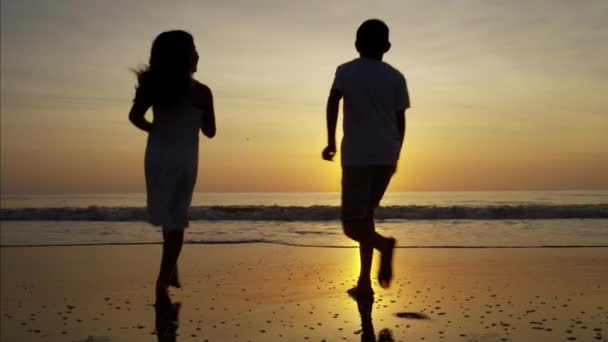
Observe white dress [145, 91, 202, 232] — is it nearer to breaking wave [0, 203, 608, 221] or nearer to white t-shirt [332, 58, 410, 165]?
white t-shirt [332, 58, 410, 165]

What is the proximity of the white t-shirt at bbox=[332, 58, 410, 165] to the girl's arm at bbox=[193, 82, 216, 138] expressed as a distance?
0.86 m

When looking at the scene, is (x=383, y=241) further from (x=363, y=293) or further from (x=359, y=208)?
(x=363, y=293)

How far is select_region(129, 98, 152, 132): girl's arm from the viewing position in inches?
147

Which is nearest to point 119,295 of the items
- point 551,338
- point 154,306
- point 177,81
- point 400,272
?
point 154,306

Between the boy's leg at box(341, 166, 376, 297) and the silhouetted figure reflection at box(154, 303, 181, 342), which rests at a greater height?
the boy's leg at box(341, 166, 376, 297)

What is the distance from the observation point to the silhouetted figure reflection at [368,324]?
9.87ft

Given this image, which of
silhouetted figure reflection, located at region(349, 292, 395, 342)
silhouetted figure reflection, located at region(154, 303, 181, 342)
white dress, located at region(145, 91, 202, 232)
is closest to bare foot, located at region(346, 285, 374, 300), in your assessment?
silhouetted figure reflection, located at region(349, 292, 395, 342)

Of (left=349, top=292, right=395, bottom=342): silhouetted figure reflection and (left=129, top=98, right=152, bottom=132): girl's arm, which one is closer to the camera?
(left=349, top=292, right=395, bottom=342): silhouetted figure reflection

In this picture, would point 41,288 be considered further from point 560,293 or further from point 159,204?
point 560,293

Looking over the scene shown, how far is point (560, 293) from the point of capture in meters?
4.35

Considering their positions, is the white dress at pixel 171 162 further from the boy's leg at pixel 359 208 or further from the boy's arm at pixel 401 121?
the boy's arm at pixel 401 121

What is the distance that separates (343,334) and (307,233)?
8.00 m

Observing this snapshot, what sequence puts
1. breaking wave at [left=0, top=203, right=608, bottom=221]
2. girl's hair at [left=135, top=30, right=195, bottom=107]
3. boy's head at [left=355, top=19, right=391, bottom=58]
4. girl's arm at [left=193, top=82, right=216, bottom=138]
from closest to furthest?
girl's hair at [left=135, top=30, right=195, bottom=107], girl's arm at [left=193, top=82, right=216, bottom=138], boy's head at [left=355, top=19, right=391, bottom=58], breaking wave at [left=0, top=203, right=608, bottom=221]

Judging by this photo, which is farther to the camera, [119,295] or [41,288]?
[41,288]
